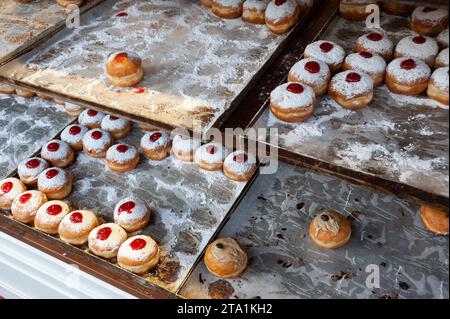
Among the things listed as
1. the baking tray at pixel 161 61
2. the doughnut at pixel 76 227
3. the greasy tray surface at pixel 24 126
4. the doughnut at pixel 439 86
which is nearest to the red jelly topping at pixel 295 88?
the baking tray at pixel 161 61

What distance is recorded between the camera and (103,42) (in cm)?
213

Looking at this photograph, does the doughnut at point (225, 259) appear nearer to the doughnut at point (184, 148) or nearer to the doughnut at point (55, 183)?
the doughnut at point (184, 148)

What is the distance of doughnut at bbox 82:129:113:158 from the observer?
2.47m

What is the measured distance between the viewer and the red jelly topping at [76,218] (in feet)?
6.66

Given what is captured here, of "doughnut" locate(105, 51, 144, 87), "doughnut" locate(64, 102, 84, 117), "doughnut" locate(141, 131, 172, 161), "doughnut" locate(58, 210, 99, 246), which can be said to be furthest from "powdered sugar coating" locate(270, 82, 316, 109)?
"doughnut" locate(64, 102, 84, 117)

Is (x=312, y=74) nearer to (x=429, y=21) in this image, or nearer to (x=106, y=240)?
(x=429, y=21)

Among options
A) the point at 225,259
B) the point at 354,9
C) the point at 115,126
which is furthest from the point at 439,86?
the point at 115,126

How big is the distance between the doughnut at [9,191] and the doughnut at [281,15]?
1.53 m

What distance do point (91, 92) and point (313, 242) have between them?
1186mm

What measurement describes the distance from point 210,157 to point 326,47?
2.84 feet

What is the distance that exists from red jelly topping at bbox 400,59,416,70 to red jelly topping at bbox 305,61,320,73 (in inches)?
12.6

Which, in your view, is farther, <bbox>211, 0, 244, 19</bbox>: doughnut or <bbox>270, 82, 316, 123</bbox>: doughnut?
<bbox>211, 0, 244, 19</bbox>: doughnut

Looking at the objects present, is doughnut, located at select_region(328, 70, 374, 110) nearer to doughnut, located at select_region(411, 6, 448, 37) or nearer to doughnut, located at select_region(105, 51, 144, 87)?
doughnut, located at select_region(411, 6, 448, 37)

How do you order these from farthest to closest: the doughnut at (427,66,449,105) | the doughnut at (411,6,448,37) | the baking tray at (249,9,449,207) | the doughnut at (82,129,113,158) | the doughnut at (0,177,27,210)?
the doughnut at (82,129,113,158) < the doughnut at (0,177,27,210) < the doughnut at (411,6,448,37) < the doughnut at (427,66,449,105) < the baking tray at (249,9,449,207)
